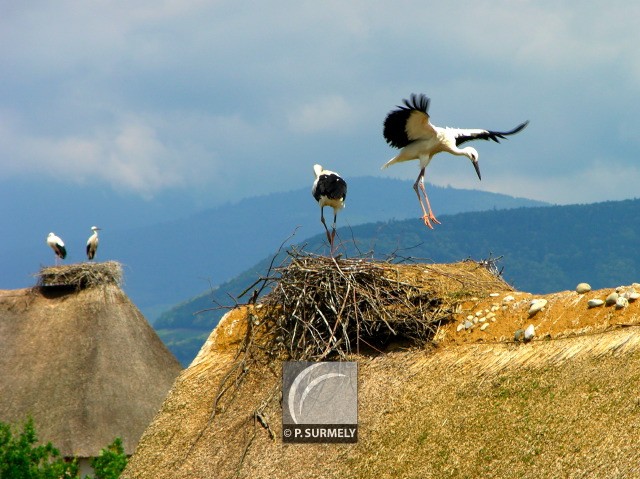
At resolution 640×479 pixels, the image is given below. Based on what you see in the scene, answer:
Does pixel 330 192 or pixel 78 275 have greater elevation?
pixel 78 275

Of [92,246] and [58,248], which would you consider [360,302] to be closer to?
[92,246]

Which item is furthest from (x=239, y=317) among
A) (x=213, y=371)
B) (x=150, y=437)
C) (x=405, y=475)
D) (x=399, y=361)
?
(x=405, y=475)

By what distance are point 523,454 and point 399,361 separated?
93.7 inches

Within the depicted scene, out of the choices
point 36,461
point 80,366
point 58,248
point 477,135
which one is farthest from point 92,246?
point 477,135

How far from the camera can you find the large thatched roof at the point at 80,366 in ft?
73.6

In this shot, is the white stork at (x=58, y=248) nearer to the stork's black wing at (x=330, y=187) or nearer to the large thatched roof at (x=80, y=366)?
the large thatched roof at (x=80, y=366)

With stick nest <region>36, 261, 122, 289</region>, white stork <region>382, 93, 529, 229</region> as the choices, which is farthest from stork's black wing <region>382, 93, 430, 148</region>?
stick nest <region>36, 261, 122, 289</region>

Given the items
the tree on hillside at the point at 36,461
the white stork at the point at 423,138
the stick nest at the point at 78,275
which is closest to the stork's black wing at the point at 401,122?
the white stork at the point at 423,138

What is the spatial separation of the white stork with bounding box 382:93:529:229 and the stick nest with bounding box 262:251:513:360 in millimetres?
2523

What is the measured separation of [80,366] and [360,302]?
13.7 meters

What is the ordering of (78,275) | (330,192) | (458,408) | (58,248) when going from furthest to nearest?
1. (58,248)
2. (78,275)
3. (330,192)
4. (458,408)

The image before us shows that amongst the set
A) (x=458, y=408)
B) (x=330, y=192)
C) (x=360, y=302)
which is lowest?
(x=458, y=408)

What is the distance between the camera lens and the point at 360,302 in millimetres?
11422

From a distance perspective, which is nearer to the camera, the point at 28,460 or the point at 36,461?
the point at 28,460
